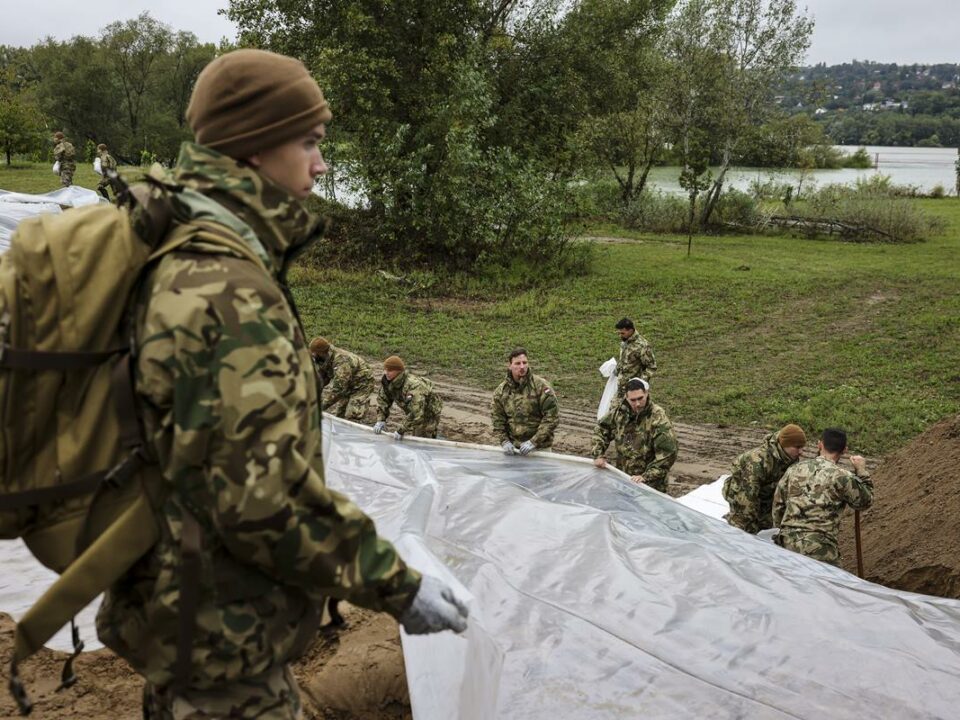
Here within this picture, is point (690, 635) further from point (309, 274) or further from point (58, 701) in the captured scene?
point (309, 274)

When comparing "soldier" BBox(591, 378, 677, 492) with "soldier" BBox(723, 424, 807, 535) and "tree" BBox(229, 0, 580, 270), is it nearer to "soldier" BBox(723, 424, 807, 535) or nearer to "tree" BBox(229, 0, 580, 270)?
"soldier" BBox(723, 424, 807, 535)

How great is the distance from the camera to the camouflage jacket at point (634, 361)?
10.0 m

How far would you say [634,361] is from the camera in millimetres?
9992

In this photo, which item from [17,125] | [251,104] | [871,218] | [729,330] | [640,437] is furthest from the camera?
[17,125]

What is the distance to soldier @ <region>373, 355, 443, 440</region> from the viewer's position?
28.5 feet

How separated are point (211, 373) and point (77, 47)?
129ft

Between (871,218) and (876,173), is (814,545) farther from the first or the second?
(876,173)

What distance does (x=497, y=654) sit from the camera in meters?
2.67

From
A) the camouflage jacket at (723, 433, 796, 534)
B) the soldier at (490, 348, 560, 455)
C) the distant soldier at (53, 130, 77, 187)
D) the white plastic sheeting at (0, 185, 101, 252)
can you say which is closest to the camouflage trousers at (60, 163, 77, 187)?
the distant soldier at (53, 130, 77, 187)

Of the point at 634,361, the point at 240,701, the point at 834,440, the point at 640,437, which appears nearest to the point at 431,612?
the point at 240,701

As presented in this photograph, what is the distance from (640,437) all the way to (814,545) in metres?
2.22

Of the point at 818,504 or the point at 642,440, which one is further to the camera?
the point at 642,440

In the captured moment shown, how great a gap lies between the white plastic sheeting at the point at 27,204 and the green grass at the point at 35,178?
8.88m

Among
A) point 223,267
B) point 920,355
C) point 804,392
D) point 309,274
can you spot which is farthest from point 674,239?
point 223,267
